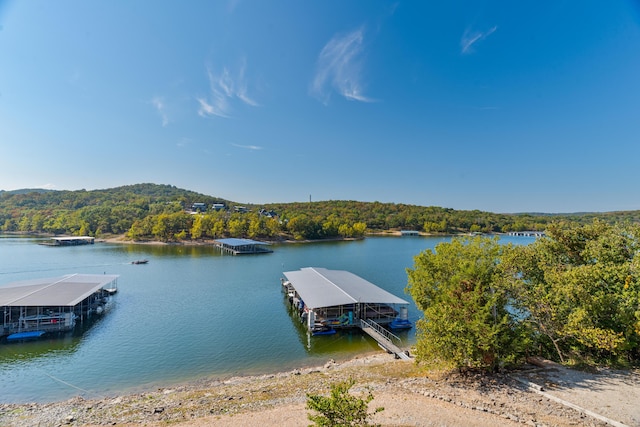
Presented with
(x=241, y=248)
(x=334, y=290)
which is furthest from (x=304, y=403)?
(x=241, y=248)

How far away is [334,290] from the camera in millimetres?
28531

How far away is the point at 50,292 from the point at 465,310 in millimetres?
30669

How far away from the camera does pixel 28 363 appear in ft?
64.0

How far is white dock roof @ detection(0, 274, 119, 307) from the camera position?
77.0 ft

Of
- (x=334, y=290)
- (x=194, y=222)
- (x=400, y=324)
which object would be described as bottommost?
(x=400, y=324)

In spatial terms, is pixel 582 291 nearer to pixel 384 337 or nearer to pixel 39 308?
pixel 384 337

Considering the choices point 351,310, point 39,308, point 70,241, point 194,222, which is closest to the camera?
point 39,308

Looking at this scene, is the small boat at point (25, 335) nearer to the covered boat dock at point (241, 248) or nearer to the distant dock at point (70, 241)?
the covered boat dock at point (241, 248)

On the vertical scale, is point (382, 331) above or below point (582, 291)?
below

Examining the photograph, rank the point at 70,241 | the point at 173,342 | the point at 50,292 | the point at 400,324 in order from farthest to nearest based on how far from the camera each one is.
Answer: the point at 70,241 → the point at 50,292 → the point at 400,324 → the point at 173,342

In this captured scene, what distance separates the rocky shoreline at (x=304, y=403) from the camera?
1177 centimetres

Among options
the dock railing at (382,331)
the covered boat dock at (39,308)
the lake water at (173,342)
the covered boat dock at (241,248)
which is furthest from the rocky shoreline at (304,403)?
the covered boat dock at (241,248)

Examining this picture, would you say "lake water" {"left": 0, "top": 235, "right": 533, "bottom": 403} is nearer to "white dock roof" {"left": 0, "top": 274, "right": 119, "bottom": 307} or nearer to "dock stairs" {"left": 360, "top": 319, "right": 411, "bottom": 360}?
"dock stairs" {"left": 360, "top": 319, "right": 411, "bottom": 360}

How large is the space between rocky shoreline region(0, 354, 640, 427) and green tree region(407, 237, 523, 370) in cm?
124
